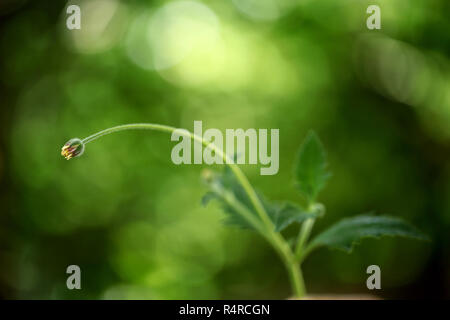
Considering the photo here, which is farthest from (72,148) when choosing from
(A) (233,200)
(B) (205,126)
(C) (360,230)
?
(B) (205,126)

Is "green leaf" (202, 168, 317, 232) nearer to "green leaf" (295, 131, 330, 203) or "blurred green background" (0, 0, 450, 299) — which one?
"green leaf" (295, 131, 330, 203)

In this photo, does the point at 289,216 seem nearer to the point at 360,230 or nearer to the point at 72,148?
the point at 360,230

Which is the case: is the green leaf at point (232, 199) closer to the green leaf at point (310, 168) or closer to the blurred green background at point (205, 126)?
the green leaf at point (310, 168)

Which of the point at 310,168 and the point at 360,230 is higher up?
the point at 310,168

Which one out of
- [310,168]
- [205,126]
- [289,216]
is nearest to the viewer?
[289,216]

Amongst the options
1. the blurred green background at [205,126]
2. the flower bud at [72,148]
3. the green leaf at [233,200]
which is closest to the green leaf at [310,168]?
the green leaf at [233,200]
